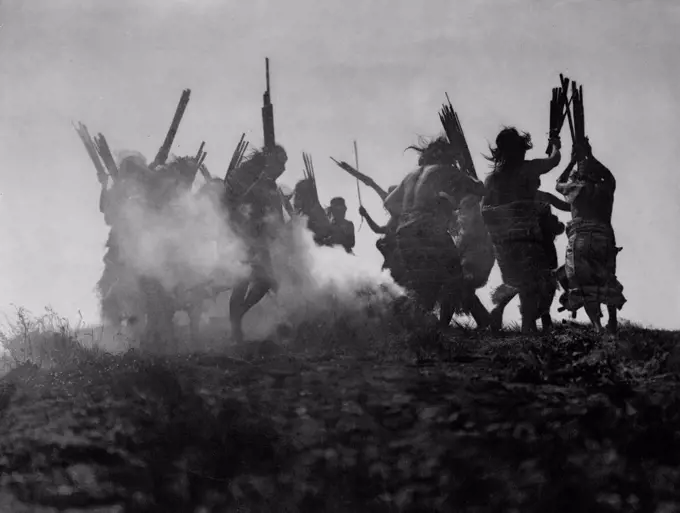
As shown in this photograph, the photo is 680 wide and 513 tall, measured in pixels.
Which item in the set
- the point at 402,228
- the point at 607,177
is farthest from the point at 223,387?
the point at 607,177

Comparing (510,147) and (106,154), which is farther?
(106,154)

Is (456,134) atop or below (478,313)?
atop

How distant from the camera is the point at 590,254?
34.6 feet

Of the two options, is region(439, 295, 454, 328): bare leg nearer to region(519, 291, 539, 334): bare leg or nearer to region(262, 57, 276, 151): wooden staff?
region(519, 291, 539, 334): bare leg

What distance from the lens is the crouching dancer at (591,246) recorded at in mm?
10469

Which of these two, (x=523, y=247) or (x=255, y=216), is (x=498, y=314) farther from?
(x=255, y=216)

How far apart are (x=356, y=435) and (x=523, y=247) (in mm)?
4581

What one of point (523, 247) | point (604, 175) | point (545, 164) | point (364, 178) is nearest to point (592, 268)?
point (523, 247)

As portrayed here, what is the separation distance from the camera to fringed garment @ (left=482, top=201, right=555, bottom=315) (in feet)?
34.0

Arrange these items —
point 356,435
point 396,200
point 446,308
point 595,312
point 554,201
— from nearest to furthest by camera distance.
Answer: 1. point 356,435
2. point 595,312
3. point 446,308
4. point 554,201
5. point 396,200

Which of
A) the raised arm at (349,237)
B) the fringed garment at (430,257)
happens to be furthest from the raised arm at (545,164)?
the raised arm at (349,237)

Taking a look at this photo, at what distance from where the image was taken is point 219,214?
1136 centimetres

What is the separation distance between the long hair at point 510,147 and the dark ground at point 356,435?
2.82 m

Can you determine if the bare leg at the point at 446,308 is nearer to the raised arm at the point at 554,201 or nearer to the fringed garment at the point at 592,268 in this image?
the fringed garment at the point at 592,268
